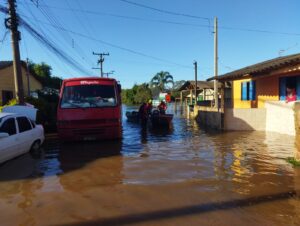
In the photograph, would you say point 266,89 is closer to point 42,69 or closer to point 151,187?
point 151,187

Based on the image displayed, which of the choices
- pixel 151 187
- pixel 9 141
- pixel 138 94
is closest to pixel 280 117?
pixel 151 187

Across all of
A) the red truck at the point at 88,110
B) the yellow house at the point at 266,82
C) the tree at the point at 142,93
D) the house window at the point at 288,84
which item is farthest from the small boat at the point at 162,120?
the tree at the point at 142,93

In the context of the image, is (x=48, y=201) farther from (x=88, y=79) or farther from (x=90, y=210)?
(x=88, y=79)

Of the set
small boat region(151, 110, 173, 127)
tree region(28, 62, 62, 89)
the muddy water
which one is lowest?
the muddy water

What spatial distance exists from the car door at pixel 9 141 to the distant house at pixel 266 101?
36.8 ft

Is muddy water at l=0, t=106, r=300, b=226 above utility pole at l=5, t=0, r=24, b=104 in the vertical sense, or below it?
below

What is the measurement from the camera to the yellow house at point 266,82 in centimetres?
1466

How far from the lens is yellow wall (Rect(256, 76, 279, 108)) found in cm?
1742

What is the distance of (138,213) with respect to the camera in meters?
5.29

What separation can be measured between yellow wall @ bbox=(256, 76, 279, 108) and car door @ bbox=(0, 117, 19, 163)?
537 inches

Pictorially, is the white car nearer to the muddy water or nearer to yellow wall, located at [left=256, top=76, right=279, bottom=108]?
the muddy water

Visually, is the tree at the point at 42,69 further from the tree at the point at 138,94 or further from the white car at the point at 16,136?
the white car at the point at 16,136

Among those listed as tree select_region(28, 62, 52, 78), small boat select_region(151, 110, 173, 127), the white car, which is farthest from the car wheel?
tree select_region(28, 62, 52, 78)

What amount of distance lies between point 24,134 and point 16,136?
571mm
